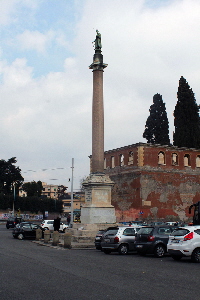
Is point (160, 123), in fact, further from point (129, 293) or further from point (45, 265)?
point (129, 293)

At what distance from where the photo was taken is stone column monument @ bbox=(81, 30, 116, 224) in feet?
96.7

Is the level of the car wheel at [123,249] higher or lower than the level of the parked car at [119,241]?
lower

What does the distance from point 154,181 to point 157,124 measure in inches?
592

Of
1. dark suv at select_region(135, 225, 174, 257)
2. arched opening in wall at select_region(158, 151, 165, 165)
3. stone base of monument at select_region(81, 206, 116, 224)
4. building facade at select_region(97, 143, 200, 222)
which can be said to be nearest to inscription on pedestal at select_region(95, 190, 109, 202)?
stone base of monument at select_region(81, 206, 116, 224)

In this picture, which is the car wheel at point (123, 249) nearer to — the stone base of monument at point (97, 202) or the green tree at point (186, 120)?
the stone base of monument at point (97, 202)

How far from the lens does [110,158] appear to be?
5550 centimetres

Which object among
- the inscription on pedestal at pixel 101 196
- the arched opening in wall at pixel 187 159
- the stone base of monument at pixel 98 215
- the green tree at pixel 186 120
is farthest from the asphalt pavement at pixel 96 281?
the green tree at pixel 186 120

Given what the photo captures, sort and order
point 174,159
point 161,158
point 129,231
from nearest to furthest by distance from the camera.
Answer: point 129,231
point 161,158
point 174,159

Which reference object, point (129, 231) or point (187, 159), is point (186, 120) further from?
point (129, 231)

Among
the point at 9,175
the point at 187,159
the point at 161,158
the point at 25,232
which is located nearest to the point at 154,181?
the point at 161,158

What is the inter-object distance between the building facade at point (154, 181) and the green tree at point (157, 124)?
8.67 meters

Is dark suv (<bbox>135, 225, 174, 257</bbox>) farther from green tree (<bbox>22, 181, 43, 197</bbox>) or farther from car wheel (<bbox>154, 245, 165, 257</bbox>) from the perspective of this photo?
green tree (<bbox>22, 181, 43, 197</bbox>)

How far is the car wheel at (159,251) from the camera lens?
61.9 ft

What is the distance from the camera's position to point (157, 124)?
62.6 meters
